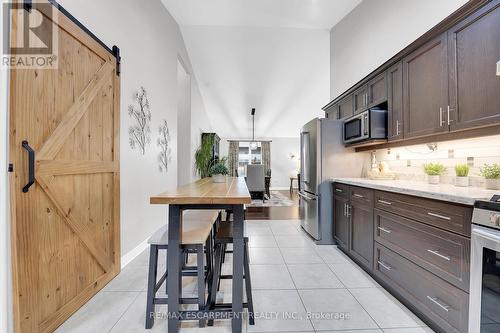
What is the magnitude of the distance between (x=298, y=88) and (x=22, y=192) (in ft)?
21.0

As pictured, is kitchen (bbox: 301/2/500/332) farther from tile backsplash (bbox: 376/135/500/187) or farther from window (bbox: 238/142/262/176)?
window (bbox: 238/142/262/176)

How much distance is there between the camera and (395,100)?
2385mm

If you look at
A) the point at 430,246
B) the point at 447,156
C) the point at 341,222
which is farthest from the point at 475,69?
the point at 341,222

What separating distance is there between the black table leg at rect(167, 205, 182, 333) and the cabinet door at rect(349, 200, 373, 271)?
1.83m

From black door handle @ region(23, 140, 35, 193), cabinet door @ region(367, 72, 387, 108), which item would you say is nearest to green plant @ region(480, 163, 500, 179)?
cabinet door @ region(367, 72, 387, 108)

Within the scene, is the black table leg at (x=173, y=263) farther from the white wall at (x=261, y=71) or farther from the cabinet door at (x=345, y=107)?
the white wall at (x=261, y=71)

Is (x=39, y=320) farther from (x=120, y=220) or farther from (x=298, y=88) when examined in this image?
(x=298, y=88)

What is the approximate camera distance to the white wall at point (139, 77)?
2.17 m

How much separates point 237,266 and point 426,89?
2.18m

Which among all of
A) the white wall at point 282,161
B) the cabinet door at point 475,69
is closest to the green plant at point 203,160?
the cabinet door at point 475,69

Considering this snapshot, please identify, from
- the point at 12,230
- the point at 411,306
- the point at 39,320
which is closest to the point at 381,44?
the point at 411,306

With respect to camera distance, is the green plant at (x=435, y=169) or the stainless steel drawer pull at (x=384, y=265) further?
the green plant at (x=435, y=169)

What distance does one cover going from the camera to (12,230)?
1.28 m

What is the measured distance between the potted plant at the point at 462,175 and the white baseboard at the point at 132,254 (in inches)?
128
